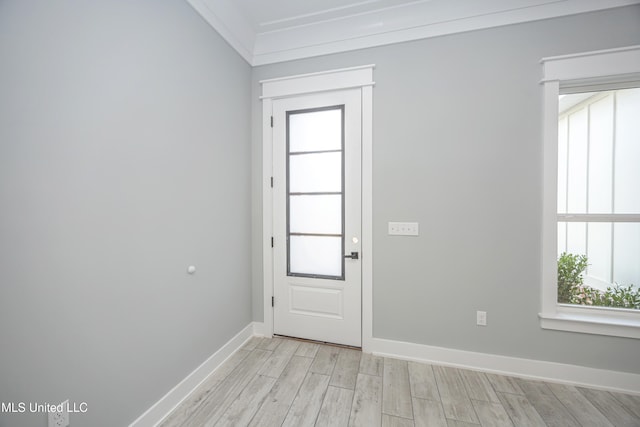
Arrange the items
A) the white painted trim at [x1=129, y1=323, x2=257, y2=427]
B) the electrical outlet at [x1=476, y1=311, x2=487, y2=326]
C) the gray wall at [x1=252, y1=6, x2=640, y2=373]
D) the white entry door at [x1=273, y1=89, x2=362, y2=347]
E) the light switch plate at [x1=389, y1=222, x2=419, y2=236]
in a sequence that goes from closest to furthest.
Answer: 1. the white painted trim at [x1=129, y1=323, x2=257, y2=427]
2. the gray wall at [x1=252, y1=6, x2=640, y2=373]
3. the electrical outlet at [x1=476, y1=311, x2=487, y2=326]
4. the light switch plate at [x1=389, y1=222, x2=419, y2=236]
5. the white entry door at [x1=273, y1=89, x2=362, y2=347]

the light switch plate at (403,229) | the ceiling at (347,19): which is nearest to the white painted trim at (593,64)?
the ceiling at (347,19)

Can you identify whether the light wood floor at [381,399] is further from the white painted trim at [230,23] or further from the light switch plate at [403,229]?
the white painted trim at [230,23]

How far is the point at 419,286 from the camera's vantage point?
212cm

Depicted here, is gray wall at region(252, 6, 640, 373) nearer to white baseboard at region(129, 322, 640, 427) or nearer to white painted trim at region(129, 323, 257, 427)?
white baseboard at region(129, 322, 640, 427)

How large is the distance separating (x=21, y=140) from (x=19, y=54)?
1.05 feet

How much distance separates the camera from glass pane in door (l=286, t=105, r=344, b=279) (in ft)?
7.63

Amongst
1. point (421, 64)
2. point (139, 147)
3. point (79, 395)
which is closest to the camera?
point (79, 395)

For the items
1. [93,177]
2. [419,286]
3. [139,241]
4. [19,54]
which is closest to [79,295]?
[139,241]

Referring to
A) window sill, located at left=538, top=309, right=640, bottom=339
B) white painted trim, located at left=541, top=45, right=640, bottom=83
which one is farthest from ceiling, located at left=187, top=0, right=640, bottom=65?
window sill, located at left=538, top=309, right=640, bottom=339

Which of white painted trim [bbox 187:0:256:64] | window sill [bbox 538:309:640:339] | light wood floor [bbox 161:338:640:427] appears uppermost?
white painted trim [bbox 187:0:256:64]

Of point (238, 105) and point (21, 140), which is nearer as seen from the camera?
point (21, 140)

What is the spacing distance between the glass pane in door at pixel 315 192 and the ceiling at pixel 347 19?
597mm

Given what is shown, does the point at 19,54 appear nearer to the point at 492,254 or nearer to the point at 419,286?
the point at 419,286

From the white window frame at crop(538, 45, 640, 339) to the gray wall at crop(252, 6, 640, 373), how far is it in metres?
0.05
